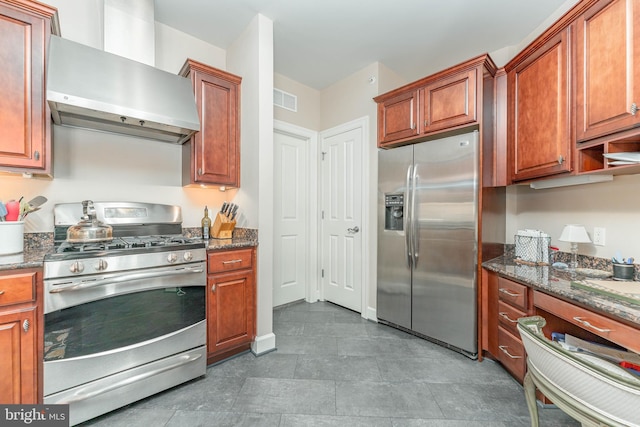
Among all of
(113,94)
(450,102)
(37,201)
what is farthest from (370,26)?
(37,201)

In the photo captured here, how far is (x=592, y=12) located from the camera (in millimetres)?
1558

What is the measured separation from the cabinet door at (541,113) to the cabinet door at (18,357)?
3.29 meters

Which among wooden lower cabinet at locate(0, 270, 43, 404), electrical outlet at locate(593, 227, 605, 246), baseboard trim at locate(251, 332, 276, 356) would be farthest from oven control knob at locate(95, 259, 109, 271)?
electrical outlet at locate(593, 227, 605, 246)

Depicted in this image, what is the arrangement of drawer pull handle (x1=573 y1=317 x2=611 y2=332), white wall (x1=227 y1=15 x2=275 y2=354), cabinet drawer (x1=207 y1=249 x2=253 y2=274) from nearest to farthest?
drawer pull handle (x1=573 y1=317 x2=611 y2=332), cabinet drawer (x1=207 y1=249 x2=253 y2=274), white wall (x1=227 y1=15 x2=275 y2=354)

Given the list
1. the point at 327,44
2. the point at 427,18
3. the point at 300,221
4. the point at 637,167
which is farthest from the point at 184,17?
the point at 637,167

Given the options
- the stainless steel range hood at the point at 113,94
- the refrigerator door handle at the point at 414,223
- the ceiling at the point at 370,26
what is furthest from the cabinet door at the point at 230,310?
the ceiling at the point at 370,26

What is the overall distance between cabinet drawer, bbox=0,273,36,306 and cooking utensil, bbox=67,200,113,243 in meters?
0.37

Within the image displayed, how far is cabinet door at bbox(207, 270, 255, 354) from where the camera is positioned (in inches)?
81.0

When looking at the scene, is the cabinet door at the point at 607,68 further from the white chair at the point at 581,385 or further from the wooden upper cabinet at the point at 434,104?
the white chair at the point at 581,385

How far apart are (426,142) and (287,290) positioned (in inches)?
94.5

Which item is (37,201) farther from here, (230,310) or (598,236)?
(598,236)

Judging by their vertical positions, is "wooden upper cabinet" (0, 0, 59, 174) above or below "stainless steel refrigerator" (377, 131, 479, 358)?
above

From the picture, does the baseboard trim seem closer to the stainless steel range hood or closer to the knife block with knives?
the knife block with knives

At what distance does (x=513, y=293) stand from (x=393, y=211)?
1.24 m
